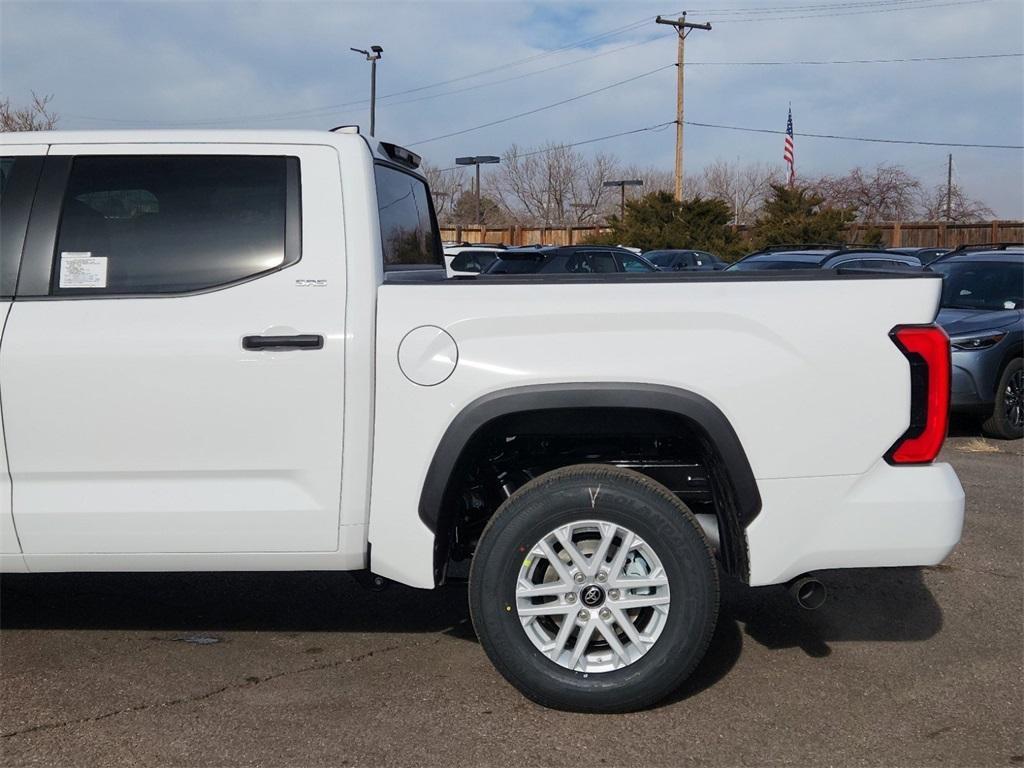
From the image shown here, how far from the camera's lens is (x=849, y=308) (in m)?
3.52

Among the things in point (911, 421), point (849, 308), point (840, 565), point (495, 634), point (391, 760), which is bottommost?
point (391, 760)

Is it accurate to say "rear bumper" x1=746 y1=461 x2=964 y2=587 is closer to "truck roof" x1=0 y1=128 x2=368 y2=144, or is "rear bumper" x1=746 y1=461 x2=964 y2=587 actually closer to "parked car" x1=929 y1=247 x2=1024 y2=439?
"truck roof" x1=0 y1=128 x2=368 y2=144

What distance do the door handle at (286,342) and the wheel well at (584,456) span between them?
54 centimetres

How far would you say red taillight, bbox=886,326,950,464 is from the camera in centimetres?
351

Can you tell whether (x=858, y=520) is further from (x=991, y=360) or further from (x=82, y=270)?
(x=991, y=360)

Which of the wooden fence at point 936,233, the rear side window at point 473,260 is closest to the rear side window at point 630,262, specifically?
the rear side window at point 473,260

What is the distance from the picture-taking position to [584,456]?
4.03 meters

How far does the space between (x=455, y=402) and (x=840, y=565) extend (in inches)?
54.4

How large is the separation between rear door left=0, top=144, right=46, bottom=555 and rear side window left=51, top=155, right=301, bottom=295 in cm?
13

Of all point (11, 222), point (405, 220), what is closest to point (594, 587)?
point (405, 220)

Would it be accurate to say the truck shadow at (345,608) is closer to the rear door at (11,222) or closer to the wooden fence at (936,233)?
the rear door at (11,222)

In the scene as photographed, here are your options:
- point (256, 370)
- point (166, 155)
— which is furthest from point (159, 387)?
point (166, 155)

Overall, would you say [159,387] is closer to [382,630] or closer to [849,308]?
[382,630]

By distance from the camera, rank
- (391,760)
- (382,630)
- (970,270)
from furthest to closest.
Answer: (970,270)
(382,630)
(391,760)
